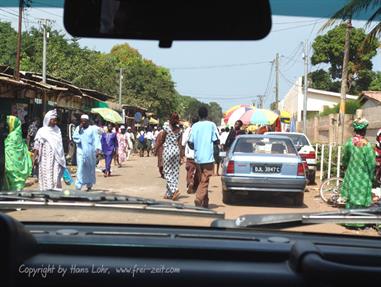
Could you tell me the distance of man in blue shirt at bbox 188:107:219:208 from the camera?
9.26 metres

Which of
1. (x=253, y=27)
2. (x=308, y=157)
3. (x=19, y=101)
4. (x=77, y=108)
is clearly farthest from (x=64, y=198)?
(x=77, y=108)

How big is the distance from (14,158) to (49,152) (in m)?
0.54

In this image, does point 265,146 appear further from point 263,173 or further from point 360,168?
point 360,168

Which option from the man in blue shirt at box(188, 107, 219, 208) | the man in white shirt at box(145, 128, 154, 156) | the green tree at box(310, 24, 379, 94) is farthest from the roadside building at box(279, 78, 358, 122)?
the man in blue shirt at box(188, 107, 219, 208)

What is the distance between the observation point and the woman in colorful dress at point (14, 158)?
28.8ft

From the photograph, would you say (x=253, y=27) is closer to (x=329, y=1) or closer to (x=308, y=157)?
(x=329, y=1)

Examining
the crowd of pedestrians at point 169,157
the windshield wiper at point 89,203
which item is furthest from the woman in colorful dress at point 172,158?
the windshield wiper at point 89,203

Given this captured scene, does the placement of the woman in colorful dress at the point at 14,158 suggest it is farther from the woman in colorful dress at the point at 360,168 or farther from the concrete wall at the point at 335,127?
the concrete wall at the point at 335,127

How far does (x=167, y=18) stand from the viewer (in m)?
2.14

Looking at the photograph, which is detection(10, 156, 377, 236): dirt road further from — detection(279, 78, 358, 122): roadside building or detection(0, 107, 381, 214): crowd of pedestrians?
detection(279, 78, 358, 122): roadside building

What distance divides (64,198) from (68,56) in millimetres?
24593

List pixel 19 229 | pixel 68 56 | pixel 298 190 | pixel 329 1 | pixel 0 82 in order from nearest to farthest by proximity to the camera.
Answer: pixel 19 229, pixel 329 1, pixel 298 190, pixel 0 82, pixel 68 56

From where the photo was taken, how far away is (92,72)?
28.1 meters

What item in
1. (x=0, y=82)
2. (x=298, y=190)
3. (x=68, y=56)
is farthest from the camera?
(x=68, y=56)
